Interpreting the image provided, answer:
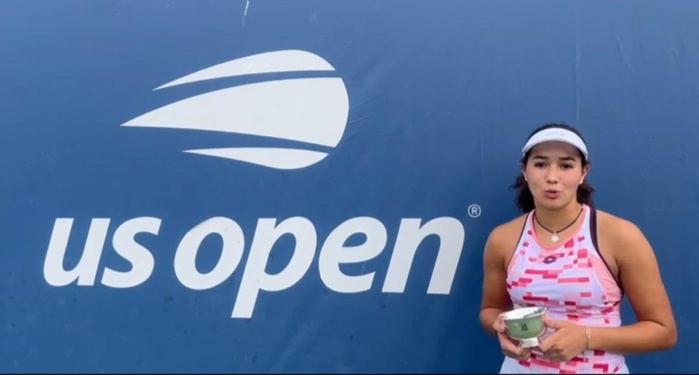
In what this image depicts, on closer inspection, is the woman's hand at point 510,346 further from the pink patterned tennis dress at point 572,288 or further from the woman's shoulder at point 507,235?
the woman's shoulder at point 507,235

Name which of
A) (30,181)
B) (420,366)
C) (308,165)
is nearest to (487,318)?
(420,366)

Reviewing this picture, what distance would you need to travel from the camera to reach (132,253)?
7.79 feet

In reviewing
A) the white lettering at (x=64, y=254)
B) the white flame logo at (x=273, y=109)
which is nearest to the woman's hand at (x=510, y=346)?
the white flame logo at (x=273, y=109)

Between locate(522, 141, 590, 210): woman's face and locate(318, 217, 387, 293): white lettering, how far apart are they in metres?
0.65

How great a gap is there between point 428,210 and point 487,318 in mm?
489

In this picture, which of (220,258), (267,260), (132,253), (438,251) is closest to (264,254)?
(267,260)

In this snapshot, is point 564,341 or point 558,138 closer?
point 564,341

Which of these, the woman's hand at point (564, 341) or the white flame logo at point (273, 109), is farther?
the white flame logo at point (273, 109)

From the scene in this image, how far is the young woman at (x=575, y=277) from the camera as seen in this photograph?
167 cm

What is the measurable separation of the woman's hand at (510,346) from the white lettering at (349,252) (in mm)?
631

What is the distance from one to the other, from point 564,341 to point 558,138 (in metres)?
0.51

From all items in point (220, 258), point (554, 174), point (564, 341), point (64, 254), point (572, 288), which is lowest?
point (64, 254)

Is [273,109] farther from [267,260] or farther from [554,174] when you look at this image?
[554,174]

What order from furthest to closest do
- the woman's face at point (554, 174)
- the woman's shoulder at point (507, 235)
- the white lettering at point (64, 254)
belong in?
the white lettering at point (64, 254)
the woman's shoulder at point (507, 235)
the woman's face at point (554, 174)
